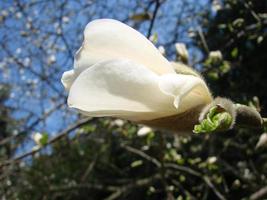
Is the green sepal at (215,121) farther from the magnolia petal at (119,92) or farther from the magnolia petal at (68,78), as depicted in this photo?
the magnolia petal at (68,78)

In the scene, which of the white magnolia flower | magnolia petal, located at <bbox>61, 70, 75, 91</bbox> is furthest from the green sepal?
magnolia petal, located at <bbox>61, 70, 75, 91</bbox>

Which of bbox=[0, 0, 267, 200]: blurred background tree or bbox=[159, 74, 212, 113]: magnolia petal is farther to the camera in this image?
bbox=[0, 0, 267, 200]: blurred background tree

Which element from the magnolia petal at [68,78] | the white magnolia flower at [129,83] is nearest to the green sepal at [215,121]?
the white magnolia flower at [129,83]

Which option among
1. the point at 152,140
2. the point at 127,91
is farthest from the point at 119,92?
the point at 152,140

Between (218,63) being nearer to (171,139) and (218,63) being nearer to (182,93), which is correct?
(171,139)

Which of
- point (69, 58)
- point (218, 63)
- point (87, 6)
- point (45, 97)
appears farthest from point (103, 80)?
point (45, 97)

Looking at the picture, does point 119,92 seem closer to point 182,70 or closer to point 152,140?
point 182,70

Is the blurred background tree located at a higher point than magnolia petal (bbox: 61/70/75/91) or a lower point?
lower

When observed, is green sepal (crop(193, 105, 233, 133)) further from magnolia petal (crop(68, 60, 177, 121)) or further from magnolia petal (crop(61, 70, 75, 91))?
magnolia petal (crop(61, 70, 75, 91))
